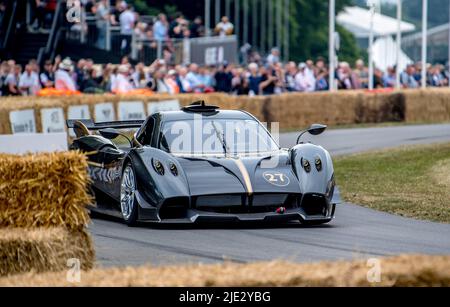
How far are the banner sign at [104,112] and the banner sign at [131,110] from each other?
9.6 inches

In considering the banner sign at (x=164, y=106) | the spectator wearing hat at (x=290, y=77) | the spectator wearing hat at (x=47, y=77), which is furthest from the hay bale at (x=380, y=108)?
the spectator wearing hat at (x=47, y=77)

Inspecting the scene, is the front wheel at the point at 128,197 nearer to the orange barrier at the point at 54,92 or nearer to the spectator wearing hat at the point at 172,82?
the orange barrier at the point at 54,92

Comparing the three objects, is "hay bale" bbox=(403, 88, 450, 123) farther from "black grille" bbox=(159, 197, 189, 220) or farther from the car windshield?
"black grille" bbox=(159, 197, 189, 220)

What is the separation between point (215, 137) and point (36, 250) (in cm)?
555

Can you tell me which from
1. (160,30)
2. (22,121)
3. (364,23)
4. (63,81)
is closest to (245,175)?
(22,121)

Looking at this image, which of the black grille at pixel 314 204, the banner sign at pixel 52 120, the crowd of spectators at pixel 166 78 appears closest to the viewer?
the black grille at pixel 314 204

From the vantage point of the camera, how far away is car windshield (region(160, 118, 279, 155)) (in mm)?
14086

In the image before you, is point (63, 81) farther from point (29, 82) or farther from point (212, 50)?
point (212, 50)

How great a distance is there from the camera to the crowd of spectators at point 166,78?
29.3 m

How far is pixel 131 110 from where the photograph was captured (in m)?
28.1

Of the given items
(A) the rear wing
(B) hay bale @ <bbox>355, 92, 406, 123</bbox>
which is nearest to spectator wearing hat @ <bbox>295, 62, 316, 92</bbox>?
(B) hay bale @ <bbox>355, 92, 406, 123</bbox>

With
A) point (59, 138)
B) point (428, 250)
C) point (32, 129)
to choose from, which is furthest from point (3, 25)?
point (428, 250)

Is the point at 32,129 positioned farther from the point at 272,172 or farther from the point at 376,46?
the point at 376,46

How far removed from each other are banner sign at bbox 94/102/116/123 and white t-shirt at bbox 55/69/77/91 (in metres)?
1.80
